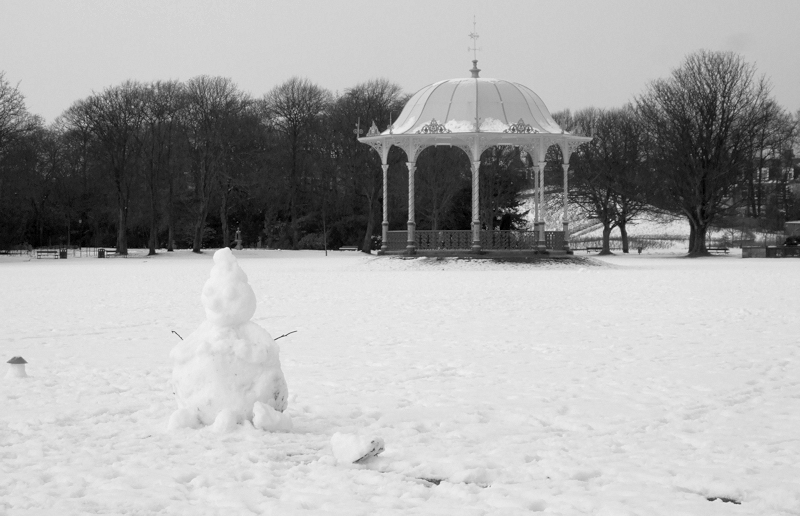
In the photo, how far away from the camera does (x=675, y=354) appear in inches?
397

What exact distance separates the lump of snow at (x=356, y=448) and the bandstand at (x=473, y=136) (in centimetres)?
2705

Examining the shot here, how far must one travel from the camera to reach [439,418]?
6.90 m

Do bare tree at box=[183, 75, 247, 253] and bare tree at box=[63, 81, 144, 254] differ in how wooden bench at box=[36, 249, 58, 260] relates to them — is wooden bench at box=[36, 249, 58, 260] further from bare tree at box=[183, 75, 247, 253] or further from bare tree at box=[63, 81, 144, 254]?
bare tree at box=[183, 75, 247, 253]

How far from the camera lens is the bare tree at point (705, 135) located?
47656 millimetres

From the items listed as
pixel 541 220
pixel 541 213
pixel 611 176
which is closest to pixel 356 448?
pixel 541 220

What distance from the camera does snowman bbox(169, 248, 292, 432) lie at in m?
6.26

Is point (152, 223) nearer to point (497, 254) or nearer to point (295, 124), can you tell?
point (295, 124)

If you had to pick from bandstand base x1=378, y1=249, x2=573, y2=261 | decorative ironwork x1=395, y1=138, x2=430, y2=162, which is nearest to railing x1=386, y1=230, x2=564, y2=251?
bandstand base x1=378, y1=249, x2=573, y2=261

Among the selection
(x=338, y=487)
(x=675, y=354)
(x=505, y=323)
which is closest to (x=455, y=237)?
(x=505, y=323)

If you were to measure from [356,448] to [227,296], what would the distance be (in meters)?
1.46

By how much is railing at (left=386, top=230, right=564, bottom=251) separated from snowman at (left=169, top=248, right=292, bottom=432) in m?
27.4

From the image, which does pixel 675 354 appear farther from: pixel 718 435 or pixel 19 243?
pixel 19 243

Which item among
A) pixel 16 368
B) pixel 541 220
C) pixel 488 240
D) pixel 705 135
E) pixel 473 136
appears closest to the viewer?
pixel 16 368

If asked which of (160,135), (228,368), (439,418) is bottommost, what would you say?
(439,418)
